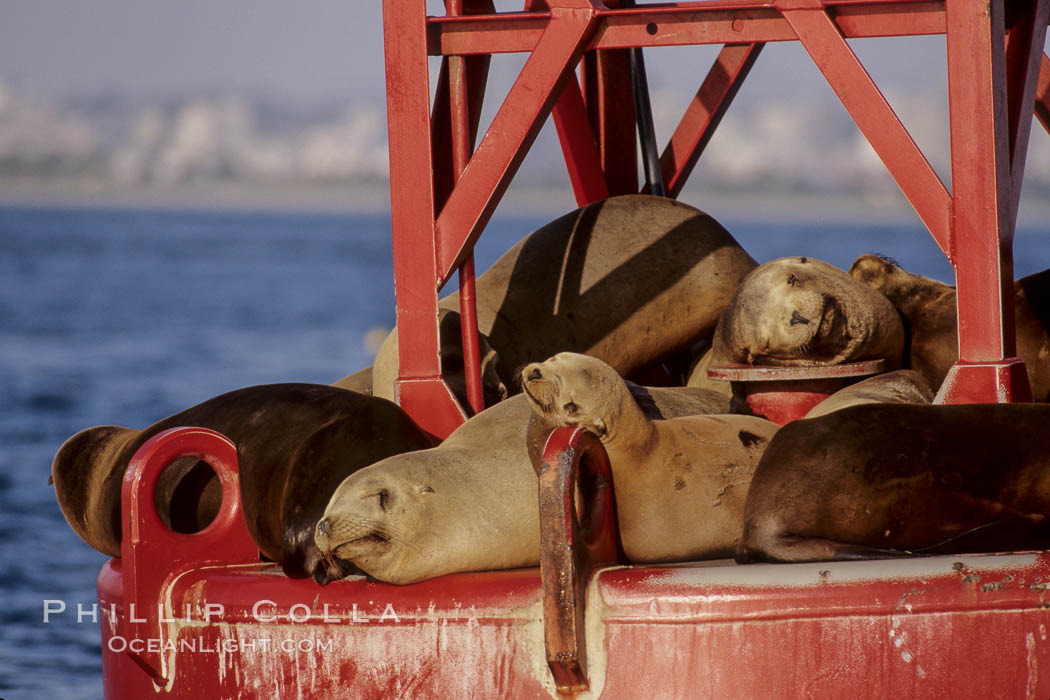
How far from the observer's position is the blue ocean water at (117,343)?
35.9 feet

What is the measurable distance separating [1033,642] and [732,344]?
2.01 meters

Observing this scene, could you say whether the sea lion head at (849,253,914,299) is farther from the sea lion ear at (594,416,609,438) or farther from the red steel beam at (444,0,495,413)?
the sea lion ear at (594,416,609,438)

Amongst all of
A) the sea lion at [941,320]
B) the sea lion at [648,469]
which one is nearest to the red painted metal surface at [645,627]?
the sea lion at [648,469]

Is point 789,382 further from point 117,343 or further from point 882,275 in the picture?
point 117,343

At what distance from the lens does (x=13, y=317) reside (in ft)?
140

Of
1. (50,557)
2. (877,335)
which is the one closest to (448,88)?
(877,335)

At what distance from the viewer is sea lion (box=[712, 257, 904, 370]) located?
554 cm

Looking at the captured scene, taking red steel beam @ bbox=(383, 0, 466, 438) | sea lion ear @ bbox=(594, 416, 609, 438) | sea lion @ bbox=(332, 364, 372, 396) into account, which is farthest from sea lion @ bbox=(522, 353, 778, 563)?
sea lion @ bbox=(332, 364, 372, 396)

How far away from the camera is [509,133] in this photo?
5.26m

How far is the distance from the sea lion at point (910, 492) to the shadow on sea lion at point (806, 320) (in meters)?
1.16

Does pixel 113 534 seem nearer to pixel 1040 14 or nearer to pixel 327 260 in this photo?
pixel 1040 14

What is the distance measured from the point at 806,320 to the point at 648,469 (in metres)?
1.24

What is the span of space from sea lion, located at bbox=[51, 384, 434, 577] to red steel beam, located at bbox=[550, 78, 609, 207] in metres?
2.36

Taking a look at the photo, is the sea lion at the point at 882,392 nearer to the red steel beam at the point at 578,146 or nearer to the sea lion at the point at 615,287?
the sea lion at the point at 615,287
